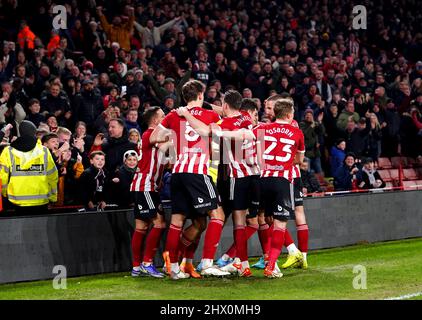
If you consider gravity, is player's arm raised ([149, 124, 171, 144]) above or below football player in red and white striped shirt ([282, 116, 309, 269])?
above

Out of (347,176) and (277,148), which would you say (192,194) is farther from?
(347,176)

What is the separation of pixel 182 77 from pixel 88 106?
3.25 metres

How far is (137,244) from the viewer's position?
11539 millimetres

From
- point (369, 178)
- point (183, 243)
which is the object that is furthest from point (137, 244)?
point (369, 178)

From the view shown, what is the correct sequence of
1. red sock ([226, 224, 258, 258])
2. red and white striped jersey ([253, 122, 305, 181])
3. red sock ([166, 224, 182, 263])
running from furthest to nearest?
red sock ([226, 224, 258, 258]) → red and white striped jersey ([253, 122, 305, 181]) → red sock ([166, 224, 182, 263])

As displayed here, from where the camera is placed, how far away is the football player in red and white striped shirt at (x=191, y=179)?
1079 centimetres

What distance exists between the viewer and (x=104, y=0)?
75.1 ft

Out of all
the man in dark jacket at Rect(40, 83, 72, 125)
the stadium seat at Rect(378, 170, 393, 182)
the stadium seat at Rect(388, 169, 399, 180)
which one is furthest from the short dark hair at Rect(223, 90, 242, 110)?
the stadium seat at Rect(388, 169, 399, 180)

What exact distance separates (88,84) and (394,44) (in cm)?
1612

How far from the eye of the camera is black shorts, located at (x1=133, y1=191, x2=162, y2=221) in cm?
1141

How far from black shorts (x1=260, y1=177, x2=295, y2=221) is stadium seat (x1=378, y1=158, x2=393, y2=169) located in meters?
10.4

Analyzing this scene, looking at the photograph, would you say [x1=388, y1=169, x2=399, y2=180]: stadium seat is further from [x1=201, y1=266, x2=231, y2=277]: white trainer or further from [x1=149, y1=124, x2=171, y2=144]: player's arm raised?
[x1=149, y1=124, x2=171, y2=144]: player's arm raised
